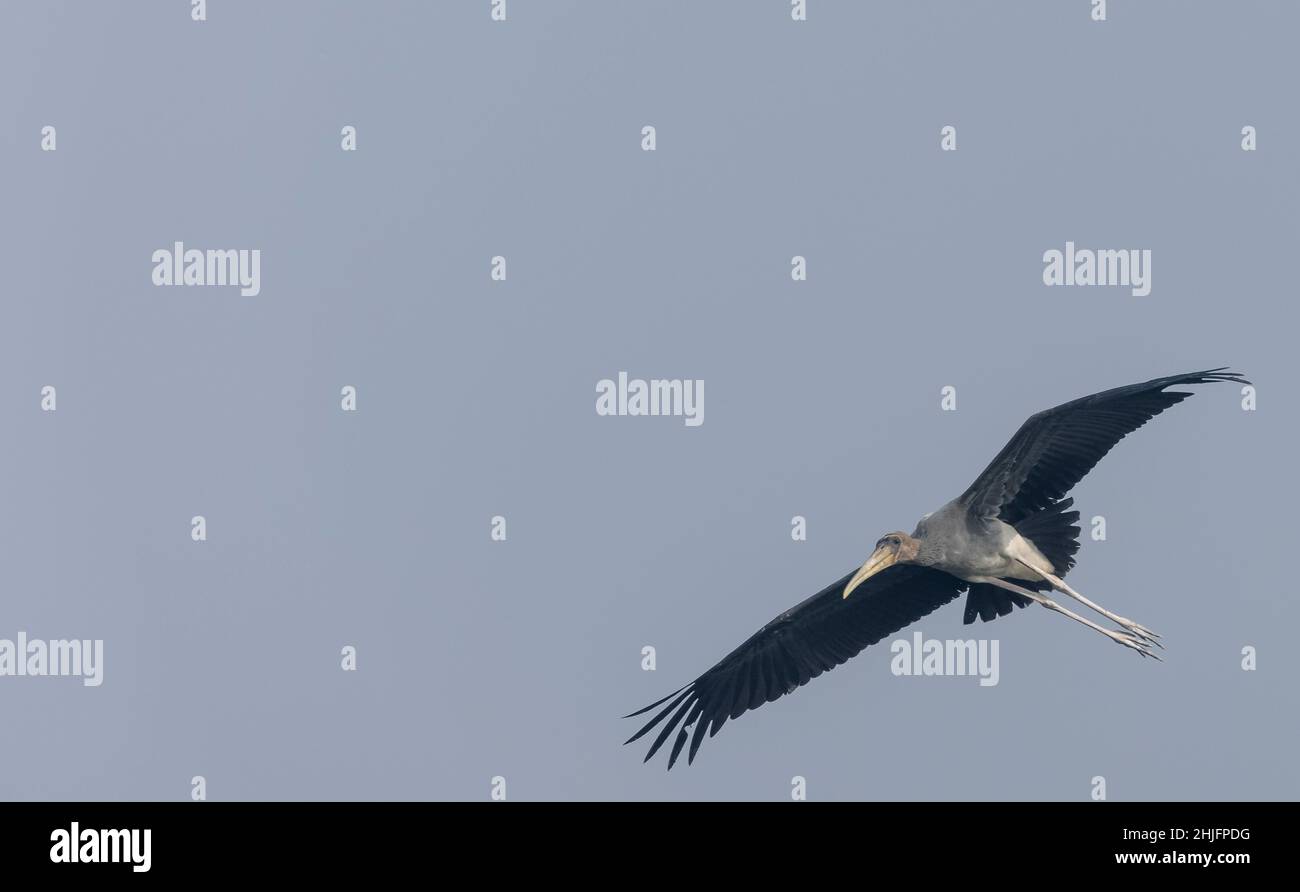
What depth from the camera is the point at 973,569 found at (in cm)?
1942

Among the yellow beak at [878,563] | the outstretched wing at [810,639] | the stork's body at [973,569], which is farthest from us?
the outstretched wing at [810,639]

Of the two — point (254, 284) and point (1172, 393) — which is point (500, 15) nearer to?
point (254, 284)

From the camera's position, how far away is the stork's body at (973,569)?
1895cm

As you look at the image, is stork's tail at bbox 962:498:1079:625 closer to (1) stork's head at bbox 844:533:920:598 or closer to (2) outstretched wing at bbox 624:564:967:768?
(1) stork's head at bbox 844:533:920:598

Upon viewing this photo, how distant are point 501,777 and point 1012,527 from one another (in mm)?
18110

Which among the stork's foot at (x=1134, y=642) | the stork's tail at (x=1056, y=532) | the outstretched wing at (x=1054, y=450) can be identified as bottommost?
the stork's foot at (x=1134, y=642)

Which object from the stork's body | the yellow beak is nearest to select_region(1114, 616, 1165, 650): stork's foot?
the stork's body

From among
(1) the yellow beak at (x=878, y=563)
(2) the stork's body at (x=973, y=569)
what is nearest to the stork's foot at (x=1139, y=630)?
(2) the stork's body at (x=973, y=569)

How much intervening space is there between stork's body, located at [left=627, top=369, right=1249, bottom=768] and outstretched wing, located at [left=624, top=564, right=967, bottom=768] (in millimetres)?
10

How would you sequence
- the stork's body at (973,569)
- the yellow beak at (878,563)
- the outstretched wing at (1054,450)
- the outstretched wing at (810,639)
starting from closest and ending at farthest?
the outstretched wing at (1054,450), the stork's body at (973,569), the yellow beak at (878,563), the outstretched wing at (810,639)

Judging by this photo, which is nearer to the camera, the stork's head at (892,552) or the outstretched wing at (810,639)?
the stork's head at (892,552)

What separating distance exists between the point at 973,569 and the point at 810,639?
2.26 m

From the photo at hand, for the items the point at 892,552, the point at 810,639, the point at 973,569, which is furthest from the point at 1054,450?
the point at 810,639

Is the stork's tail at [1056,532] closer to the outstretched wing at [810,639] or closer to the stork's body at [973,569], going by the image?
the stork's body at [973,569]
